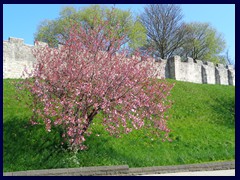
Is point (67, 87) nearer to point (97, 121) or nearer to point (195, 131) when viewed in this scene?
point (97, 121)

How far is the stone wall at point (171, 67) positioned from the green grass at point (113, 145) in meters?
3.54

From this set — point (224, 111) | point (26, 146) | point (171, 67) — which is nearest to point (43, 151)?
point (26, 146)

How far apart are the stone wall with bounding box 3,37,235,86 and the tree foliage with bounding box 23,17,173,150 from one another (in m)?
4.91

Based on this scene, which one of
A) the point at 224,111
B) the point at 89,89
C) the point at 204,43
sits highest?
the point at 204,43

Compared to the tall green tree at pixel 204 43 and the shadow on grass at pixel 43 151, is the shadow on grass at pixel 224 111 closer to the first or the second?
the shadow on grass at pixel 43 151

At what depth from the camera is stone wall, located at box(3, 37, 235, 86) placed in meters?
21.2

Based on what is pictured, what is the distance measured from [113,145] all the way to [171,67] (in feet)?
68.2

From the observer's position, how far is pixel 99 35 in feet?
36.9

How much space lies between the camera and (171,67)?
31156 mm

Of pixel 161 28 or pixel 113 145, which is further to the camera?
pixel 161 28

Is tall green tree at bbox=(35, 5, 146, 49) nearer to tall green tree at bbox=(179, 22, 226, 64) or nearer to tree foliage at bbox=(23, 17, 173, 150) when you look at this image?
tall green tree at bbox=(179, 22, 226, 64)

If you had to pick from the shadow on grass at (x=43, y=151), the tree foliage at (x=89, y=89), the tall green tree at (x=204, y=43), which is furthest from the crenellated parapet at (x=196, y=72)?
the tree foliage at (x=89, y=89)

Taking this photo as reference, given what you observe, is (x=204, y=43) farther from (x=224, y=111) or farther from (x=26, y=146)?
(x=26, y=146)

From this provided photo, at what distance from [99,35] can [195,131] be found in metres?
7.68
